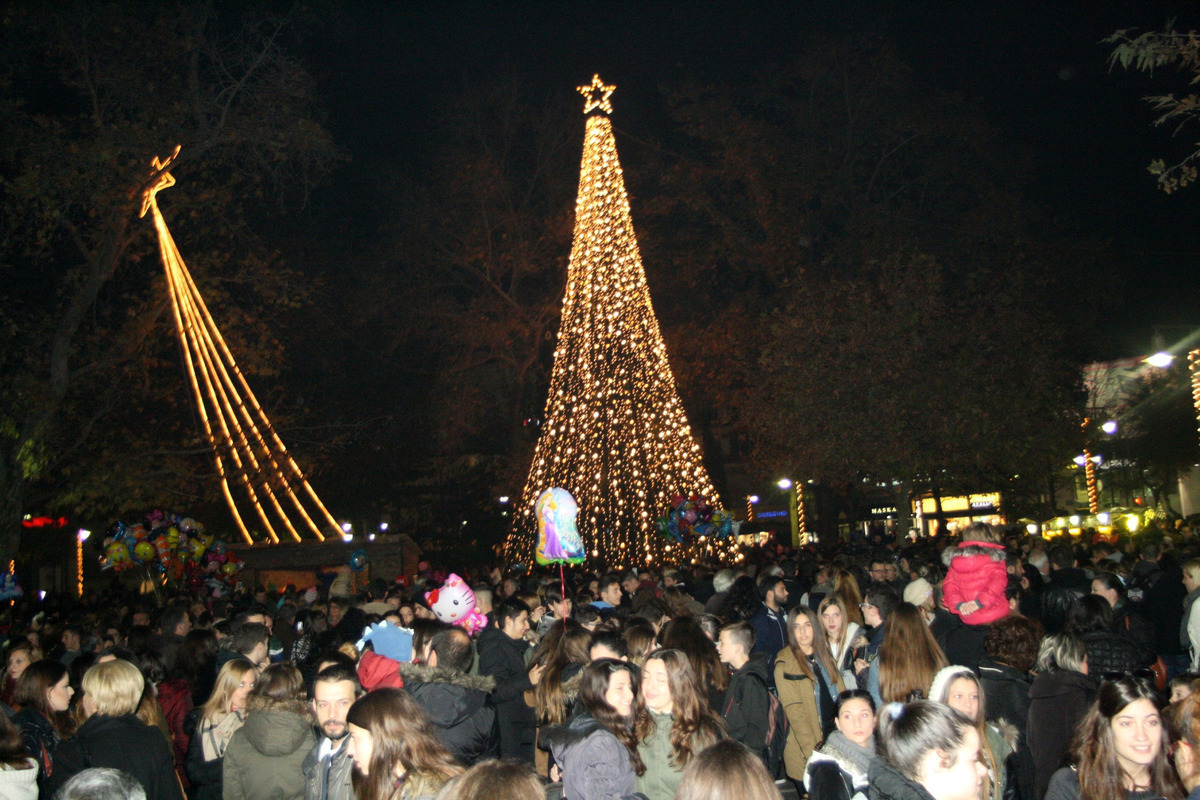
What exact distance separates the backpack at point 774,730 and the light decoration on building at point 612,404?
12932 mm

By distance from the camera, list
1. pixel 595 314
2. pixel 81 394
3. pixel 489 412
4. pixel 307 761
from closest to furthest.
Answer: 1. pixel 307 761
2. pixel 81 394
3. pixel 595 314
4. pixel 489 412

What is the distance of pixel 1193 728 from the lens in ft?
13.5

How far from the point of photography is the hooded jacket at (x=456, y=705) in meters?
4.92

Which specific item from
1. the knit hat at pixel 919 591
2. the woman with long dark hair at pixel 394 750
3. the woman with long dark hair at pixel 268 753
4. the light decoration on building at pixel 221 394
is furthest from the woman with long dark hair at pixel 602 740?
the light decoration on building at pixel 221 394

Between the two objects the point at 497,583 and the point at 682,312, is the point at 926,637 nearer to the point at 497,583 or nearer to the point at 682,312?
the point at 497,583

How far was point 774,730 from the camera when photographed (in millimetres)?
5844

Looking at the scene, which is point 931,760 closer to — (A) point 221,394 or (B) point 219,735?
(B) point 219,735

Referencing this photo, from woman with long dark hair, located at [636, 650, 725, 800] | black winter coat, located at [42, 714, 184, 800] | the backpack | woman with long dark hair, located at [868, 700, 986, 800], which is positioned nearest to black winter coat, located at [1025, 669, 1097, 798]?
the backpack

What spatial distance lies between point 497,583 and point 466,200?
17.9m

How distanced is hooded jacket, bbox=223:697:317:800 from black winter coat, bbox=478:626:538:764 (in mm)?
1632

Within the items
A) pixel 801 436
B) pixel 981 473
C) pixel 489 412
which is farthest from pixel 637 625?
pixel 489 412

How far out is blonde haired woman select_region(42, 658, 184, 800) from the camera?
489cm

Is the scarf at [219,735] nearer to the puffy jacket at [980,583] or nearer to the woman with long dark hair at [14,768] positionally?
the woman with long dark hair at [14,768]

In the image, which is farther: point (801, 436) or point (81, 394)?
point (801, 436)
